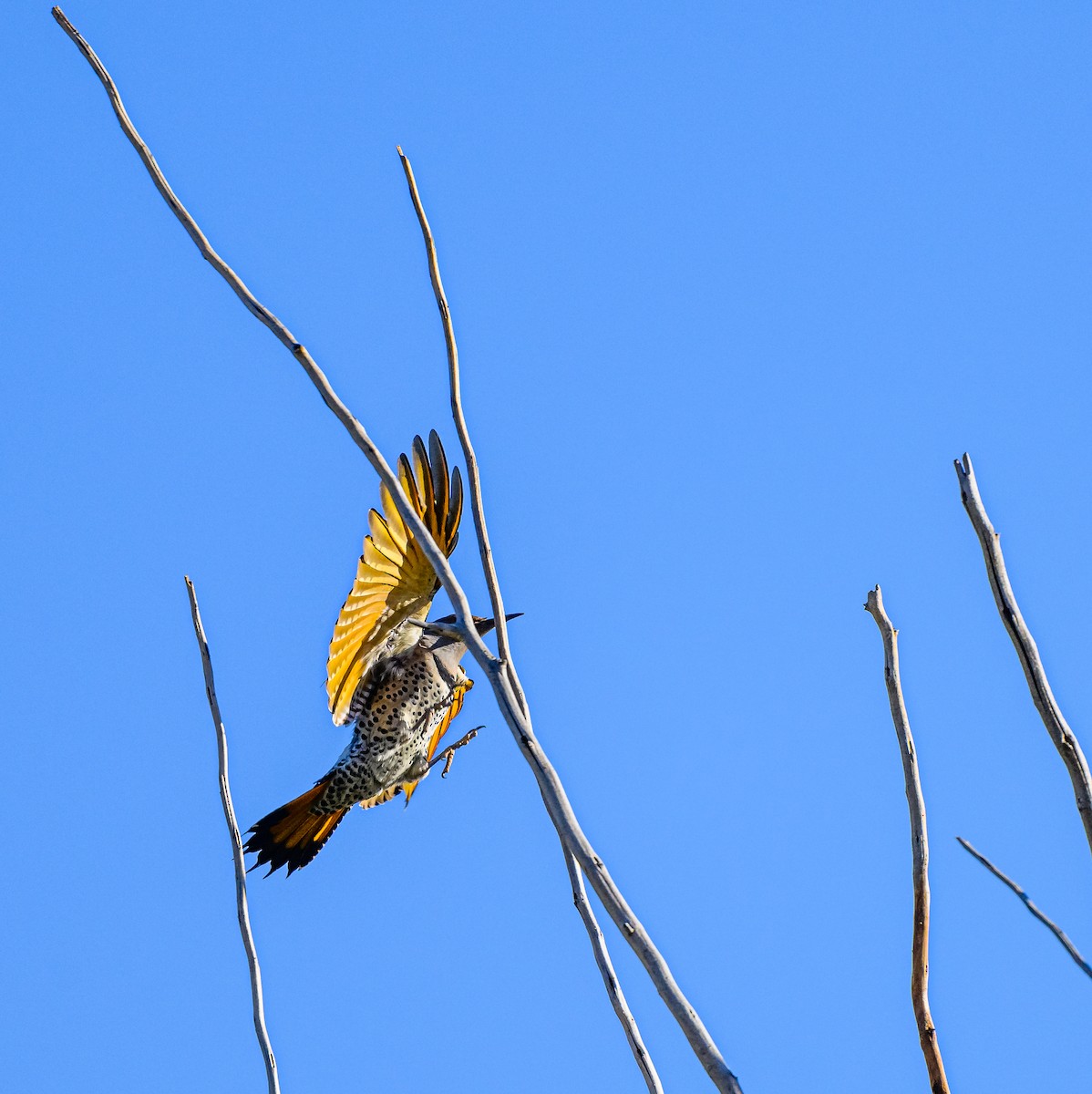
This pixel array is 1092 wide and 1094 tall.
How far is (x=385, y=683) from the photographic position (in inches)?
226

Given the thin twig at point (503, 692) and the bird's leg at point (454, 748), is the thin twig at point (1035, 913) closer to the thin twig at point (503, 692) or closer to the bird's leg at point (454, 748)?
the thin twig at point (503, 692)

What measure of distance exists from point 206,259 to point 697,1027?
4.08ft

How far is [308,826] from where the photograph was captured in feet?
18.0

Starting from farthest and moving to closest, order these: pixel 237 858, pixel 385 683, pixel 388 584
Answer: pixel 385 683
pixel 388 584
pixel 237 858

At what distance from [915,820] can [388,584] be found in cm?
331

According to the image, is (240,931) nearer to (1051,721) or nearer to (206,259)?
(206,259)

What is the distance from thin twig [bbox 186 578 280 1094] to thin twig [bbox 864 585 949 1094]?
1150 mm

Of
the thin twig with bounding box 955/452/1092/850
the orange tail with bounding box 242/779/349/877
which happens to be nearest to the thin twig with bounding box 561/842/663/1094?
the thin twig with bounding box 955/452/1092/850

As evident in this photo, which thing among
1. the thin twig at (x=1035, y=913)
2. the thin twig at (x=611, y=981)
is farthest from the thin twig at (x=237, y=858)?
the thin twig at (x=1035, y=913)

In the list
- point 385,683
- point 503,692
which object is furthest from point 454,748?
point 503,692

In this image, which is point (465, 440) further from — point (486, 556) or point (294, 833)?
point (294, 833)

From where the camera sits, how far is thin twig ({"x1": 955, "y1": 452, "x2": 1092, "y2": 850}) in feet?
5.96

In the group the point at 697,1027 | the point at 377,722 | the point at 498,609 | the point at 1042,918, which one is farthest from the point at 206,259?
the point at 377,722

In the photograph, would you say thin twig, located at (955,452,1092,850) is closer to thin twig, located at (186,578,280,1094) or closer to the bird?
thin twig, located at (186,578,280,1094)
